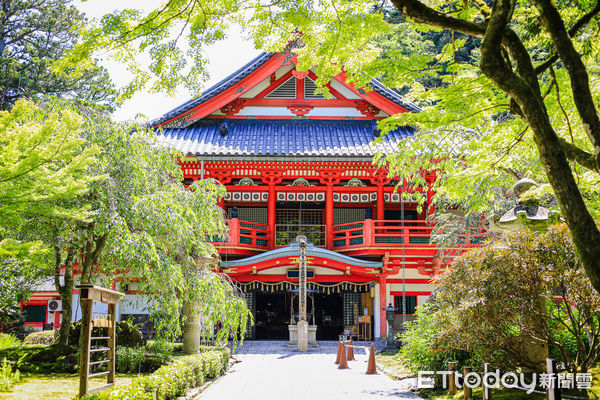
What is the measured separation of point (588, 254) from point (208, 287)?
827cm

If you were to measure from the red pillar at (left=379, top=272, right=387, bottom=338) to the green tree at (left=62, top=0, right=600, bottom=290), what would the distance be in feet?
37.3

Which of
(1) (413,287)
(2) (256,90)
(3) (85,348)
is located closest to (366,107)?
(2) (256,90)

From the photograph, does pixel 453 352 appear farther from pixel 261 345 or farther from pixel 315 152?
pixel 315 152

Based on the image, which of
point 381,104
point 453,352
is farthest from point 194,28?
point 381,104

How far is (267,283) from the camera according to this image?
20.1 m

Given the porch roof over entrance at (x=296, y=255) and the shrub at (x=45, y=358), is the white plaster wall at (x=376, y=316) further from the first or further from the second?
the shrub at (x=45, y=358)

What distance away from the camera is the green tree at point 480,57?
16.0ft

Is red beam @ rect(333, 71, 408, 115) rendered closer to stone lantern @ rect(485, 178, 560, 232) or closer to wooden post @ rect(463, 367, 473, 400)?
stone lantern @ rect(485, 178, 560, 232)

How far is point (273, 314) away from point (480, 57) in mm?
17171

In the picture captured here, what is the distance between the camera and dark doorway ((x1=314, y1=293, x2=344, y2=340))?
876 inches

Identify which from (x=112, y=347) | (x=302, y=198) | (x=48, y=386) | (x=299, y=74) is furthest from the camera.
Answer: (x=299, y=74)

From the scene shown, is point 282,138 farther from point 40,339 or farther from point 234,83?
point 40,339

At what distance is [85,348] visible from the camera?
24.3 ft

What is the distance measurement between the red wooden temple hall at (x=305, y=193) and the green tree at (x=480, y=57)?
447 inches
